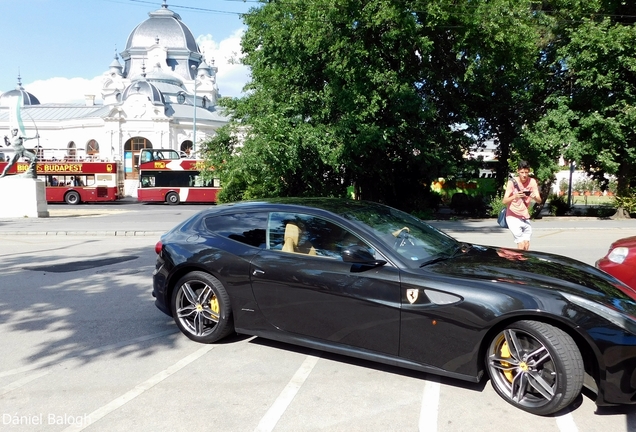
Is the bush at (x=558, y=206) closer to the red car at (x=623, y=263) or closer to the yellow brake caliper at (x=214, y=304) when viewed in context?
the red car at (x=623, y=263)

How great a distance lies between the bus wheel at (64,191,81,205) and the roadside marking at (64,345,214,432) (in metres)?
38.0

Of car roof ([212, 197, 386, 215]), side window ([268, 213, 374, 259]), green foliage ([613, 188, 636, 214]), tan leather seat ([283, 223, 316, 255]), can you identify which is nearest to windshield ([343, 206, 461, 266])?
car roof ([212, 197, 386, 215])

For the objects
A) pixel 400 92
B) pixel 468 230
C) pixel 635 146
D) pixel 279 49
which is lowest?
pixel 468 230

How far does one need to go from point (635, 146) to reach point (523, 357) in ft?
69.3

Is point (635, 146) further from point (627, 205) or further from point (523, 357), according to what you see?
point (523, 357)

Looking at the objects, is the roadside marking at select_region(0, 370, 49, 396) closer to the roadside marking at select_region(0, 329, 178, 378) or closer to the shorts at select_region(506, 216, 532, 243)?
the roadside marking at select_region(0, 329, 178, 378)

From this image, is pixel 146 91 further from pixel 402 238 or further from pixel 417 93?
pixel 402 238

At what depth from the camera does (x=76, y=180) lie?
128 feet

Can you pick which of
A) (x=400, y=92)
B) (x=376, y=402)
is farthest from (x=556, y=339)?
(x=400, y=92)

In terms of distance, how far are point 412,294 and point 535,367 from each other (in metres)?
0.97

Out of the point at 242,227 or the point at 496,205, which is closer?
the point at 242,227

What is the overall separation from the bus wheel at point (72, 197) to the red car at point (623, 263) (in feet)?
129

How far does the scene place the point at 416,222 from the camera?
210 inches

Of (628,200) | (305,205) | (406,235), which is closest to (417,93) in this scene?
(628,200)
